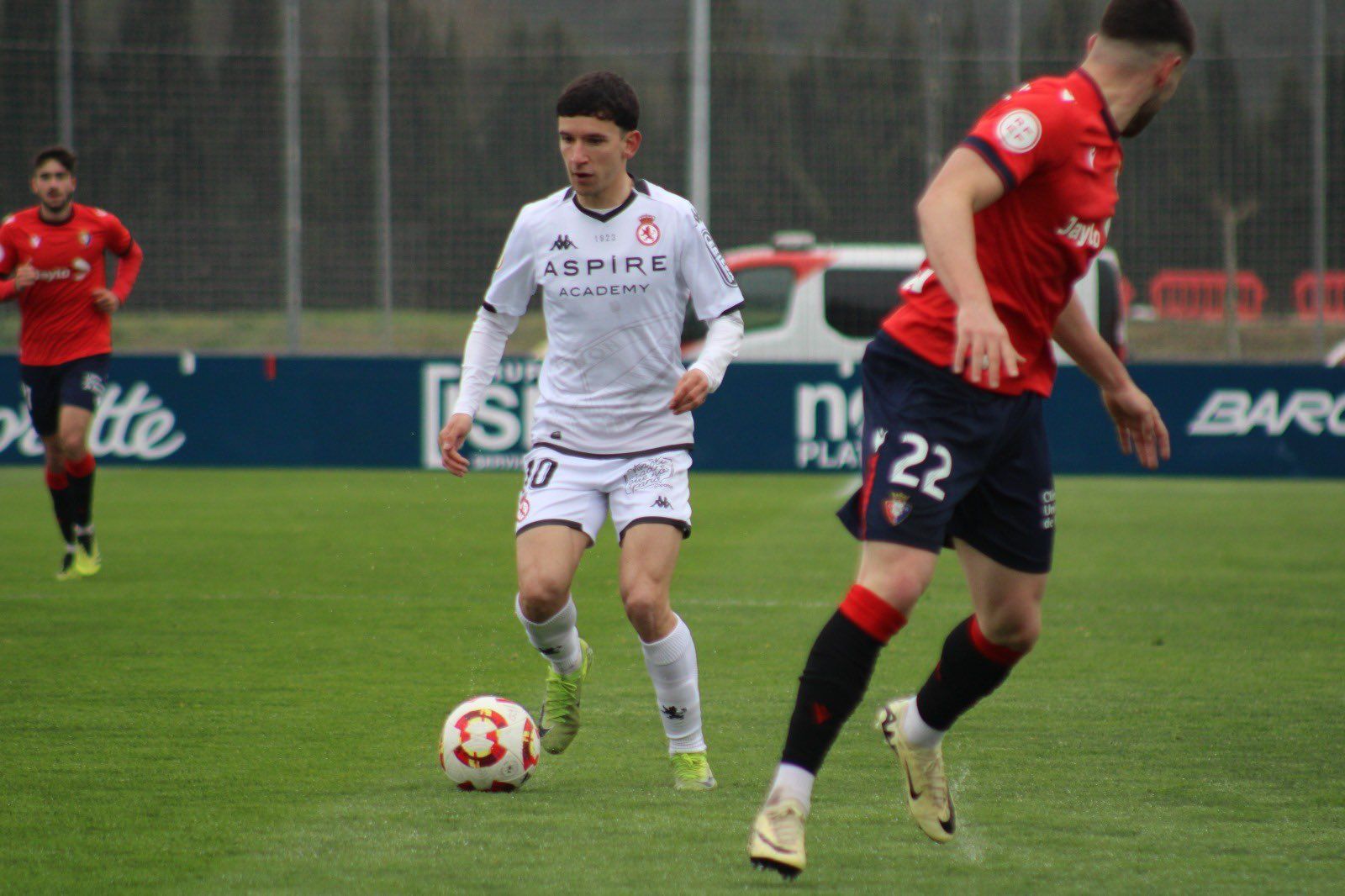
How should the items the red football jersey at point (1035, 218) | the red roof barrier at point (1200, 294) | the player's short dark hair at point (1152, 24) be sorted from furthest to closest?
the red roof barrier at point (1200, 294)
the player's short dark hair at point (1152, 24)
the red football jersey at point (1035, 218)

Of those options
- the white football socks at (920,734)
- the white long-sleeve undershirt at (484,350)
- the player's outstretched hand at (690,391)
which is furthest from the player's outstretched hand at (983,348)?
the white long-sleeve undershirt at (484,350)

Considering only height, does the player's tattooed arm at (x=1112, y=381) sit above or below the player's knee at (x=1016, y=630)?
above

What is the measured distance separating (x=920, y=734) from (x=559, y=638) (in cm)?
122

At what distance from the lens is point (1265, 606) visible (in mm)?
8398

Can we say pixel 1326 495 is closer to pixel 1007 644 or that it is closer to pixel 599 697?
pixel 599 697

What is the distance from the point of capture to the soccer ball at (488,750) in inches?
184

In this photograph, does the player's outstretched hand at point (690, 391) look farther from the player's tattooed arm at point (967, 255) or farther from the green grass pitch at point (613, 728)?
the player's tattooed arm at point (967, 255)

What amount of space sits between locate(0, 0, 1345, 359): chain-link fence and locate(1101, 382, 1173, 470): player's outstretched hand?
1339 cm

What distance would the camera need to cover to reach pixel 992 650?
13.9 feet

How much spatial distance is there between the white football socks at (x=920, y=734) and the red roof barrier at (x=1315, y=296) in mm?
13902

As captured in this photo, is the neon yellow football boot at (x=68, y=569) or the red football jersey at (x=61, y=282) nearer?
the neon yellow football boot at (x=68, y=569)

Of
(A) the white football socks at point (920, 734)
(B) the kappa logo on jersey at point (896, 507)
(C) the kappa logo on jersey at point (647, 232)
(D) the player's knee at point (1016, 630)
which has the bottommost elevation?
(A) the white football socks at point (920, 734)

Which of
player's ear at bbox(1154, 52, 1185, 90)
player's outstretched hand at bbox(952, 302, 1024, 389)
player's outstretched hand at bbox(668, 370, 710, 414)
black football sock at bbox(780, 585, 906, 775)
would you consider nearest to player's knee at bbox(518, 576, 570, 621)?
player's outstretched hand at bbox(668, 370, 710, 414)

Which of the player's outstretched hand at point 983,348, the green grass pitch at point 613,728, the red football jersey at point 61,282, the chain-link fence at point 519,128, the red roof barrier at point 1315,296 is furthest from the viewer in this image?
the chain-link fence at point 519,128
